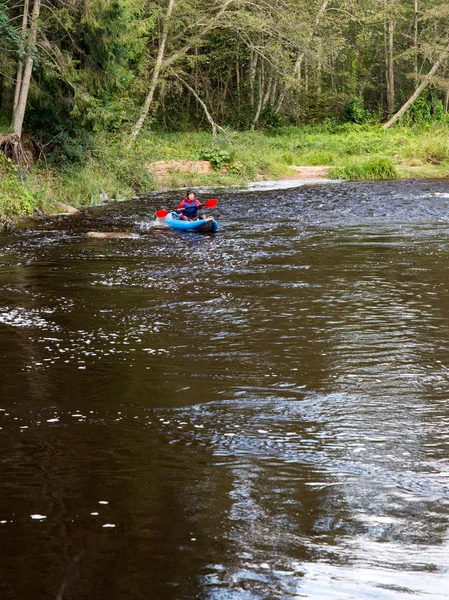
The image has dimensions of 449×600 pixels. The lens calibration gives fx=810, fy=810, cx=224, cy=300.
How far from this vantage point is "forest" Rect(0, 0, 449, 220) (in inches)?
882

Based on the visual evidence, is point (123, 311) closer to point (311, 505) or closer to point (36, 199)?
point (311, 505)

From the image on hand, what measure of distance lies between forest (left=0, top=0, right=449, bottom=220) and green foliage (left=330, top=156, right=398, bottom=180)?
2821 mm

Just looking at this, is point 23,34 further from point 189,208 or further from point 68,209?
point 189,208

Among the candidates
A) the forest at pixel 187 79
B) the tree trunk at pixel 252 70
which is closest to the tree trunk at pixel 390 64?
the forest at pixel 187 79

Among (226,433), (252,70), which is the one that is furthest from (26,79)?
(252,70)

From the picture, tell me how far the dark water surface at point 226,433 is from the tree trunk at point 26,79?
32.2 feet

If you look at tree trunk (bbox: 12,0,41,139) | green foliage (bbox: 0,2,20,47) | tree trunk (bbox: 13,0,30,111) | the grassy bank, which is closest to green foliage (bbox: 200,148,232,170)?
the grassy bank

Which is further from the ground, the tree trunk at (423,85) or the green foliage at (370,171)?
the tree trunk at (423,85)

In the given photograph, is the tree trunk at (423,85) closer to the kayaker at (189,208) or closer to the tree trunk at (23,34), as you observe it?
the tree trunk at (23,34)

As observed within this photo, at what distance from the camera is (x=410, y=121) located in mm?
45875

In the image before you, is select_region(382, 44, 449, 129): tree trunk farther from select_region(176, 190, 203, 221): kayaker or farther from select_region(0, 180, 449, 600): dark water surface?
select_region(0, 180, 449, 600): dark water surface

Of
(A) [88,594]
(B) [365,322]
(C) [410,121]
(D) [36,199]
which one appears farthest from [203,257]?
(C) [410,121]

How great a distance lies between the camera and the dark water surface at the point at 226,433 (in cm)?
396

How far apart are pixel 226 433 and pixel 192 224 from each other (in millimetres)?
12245
